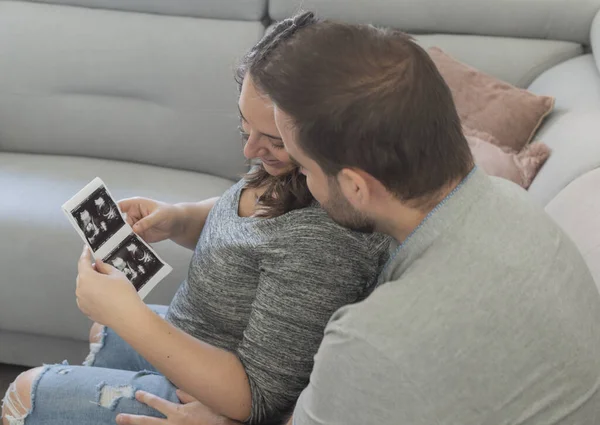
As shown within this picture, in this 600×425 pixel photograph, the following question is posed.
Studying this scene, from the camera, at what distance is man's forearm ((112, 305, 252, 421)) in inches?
38.1

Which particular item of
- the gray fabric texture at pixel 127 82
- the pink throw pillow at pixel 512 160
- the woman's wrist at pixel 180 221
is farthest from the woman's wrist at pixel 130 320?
the gray fabric texture at pixel 127 82

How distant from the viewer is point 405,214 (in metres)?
0.78

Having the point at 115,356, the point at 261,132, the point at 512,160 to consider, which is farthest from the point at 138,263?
the point at 512,160

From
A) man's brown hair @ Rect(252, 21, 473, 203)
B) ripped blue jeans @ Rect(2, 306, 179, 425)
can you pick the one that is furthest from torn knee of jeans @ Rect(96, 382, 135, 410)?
man's brown hair @ Rect(252, 21, 473, 203)

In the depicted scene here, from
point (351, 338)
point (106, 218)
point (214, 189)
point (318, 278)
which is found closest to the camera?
point (351, 338)

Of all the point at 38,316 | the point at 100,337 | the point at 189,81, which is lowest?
the point at 38,316

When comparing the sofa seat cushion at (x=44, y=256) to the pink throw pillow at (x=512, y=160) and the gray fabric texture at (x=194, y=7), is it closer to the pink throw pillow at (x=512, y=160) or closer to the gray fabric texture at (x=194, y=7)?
the gray fabric texture at (x=194, y=7)

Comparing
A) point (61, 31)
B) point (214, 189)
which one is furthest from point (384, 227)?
point (61, 31)

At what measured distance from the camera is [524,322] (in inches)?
26.6

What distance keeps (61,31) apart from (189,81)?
0.43 m

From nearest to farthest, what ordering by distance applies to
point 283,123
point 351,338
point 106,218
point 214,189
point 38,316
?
point 351,338
point 283,123
point 106,218
point 38,316
point 214,189

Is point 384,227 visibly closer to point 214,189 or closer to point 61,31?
point 214,189

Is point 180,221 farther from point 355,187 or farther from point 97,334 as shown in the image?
point 355,187

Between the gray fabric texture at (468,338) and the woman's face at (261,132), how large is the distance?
1.07 feet
